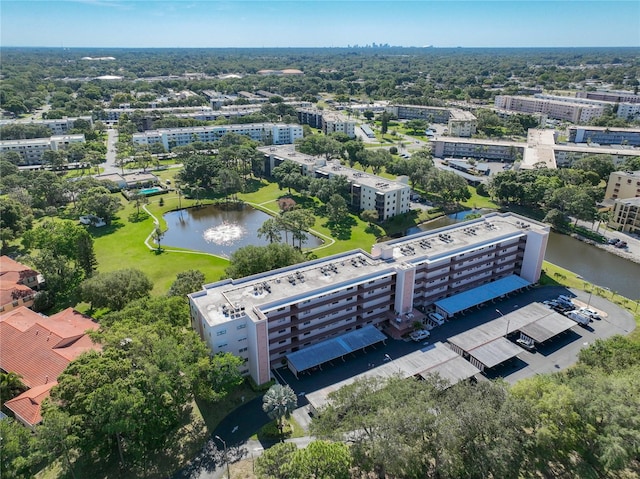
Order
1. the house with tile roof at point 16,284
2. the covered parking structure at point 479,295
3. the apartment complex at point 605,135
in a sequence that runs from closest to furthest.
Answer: the covered parking structure at point 479,295 → the house with tile roof at point 16,284 → the apartment complex at point 605,135

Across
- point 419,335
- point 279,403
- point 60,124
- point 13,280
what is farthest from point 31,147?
point 419,335

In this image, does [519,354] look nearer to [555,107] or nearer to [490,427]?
[490,427]

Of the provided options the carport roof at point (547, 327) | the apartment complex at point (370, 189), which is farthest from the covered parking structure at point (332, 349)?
the apartment complex at point (370, 189)

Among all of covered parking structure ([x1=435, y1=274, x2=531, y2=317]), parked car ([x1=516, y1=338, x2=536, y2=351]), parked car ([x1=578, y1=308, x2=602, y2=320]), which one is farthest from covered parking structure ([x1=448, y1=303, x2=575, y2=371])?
parked car ([x1=578, y1=308, x2=602, y2=320])

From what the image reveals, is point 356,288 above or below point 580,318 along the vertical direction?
above

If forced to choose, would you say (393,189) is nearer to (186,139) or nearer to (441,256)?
(441,256)

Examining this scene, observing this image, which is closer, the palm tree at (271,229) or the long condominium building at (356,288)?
the long condominium building at (356,288)

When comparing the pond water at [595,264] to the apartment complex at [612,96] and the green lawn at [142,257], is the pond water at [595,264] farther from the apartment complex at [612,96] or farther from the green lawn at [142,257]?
the apartment complex at [612,96]
